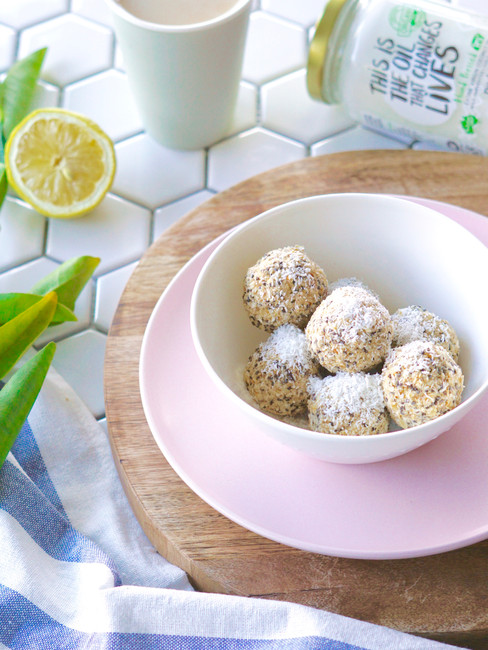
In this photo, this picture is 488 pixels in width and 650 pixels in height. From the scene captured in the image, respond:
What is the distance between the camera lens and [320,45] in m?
1.01

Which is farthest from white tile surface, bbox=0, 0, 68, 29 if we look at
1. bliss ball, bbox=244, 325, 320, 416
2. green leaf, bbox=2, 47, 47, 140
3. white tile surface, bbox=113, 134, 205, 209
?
bliss ball, bbox=244, 325, 320, 416

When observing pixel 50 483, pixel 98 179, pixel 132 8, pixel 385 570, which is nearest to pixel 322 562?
pixel 385 570

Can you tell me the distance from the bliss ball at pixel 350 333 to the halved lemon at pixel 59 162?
0.50m

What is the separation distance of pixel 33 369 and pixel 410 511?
41cm

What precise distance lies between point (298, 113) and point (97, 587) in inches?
30.0

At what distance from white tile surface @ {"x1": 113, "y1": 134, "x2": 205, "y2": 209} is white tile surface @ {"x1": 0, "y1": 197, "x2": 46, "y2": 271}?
126 millimetres

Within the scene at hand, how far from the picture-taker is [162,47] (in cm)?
94

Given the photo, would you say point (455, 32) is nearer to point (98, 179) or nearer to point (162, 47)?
point (162, 47)

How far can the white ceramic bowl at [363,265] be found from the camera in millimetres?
693

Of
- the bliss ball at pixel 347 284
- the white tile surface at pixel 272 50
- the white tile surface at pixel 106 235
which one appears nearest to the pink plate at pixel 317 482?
the bliss ball at pixel 347 284

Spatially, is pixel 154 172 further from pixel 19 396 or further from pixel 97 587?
pixel 97 587

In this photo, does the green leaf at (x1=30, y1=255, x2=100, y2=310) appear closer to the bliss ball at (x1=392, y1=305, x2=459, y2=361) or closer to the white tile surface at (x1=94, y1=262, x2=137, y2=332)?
the white tile surface at (x1=94, y1=262, x2=137, y2=332)

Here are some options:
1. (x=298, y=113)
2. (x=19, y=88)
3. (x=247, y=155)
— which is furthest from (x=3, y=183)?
(x=298, y=113)

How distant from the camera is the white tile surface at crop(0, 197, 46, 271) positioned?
1036 millimetres
